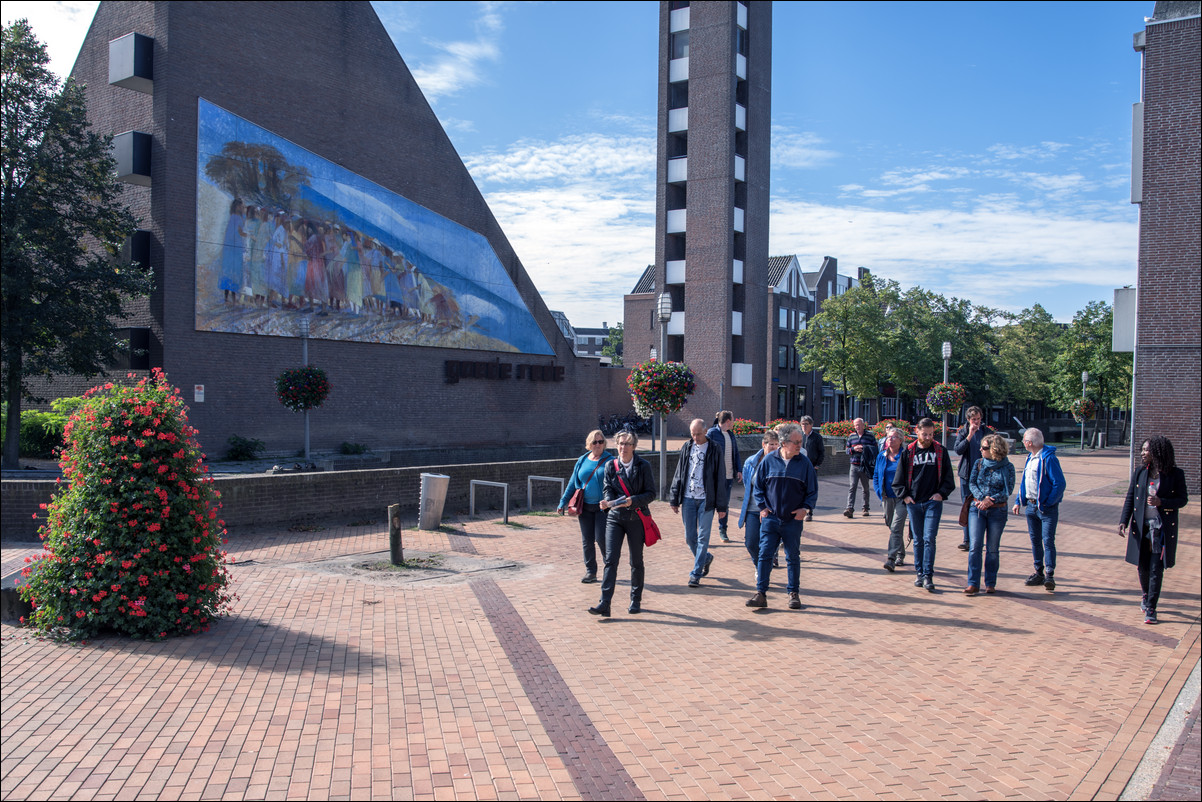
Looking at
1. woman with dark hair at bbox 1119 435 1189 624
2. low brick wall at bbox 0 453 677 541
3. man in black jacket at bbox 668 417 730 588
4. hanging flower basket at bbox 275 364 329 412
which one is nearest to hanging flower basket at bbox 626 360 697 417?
low brick wall at bbox 0 453 677 541

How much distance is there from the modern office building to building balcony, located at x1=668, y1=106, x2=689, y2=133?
0.05 m

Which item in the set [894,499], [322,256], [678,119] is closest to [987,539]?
[894,499]

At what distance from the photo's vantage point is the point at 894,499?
35.7ft

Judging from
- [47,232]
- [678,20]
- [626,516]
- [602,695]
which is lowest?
[602,695]

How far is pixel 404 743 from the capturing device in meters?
4.87

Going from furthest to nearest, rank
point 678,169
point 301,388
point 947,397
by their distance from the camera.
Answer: point 678,169 → point 947,397 → point 301,388

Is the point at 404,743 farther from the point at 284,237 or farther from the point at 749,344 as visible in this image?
the point at 749,344

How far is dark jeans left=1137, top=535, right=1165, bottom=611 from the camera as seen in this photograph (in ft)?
26.3

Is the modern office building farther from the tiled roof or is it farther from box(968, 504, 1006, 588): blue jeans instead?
box(968, 504, 1006, 588): blue jeans

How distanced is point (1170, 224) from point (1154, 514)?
13522 millimetres

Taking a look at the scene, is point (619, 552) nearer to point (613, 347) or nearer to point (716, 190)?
point (716, 190)

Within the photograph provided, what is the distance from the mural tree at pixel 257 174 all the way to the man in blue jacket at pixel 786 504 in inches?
830

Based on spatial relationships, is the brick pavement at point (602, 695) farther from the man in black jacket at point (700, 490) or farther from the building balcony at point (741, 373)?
the building balcony at point (741, 373)

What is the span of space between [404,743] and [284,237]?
23.2m
